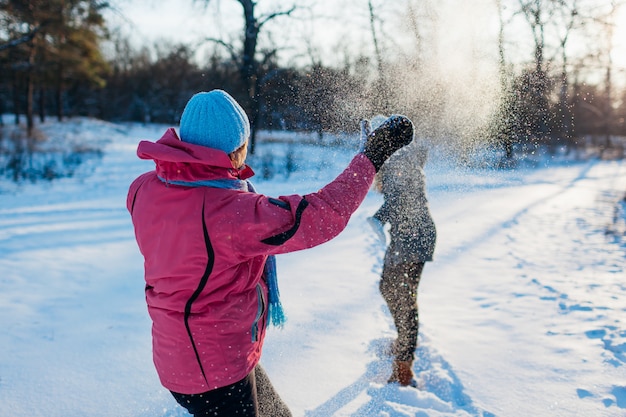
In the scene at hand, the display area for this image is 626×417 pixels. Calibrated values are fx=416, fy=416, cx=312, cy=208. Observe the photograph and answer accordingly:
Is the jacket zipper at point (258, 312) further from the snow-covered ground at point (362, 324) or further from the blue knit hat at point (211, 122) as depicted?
the snow-covered ground at point (362, 324)

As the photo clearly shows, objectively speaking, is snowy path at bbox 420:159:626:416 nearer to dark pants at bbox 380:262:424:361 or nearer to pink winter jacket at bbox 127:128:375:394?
dark pants at bbox 380:262:424:361

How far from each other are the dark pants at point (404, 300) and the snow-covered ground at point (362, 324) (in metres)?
0.25

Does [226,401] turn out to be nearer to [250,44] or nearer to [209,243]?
[209,243]

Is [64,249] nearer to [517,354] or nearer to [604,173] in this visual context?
[517,354]

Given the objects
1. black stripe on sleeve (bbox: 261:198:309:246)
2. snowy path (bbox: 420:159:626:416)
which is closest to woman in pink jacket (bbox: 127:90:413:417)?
black stripe on sleeve (bbox: 261:198:309:246)

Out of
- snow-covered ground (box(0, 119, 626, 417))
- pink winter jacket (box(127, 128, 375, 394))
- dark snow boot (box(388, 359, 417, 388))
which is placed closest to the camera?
pink winter jacket (box(127, 128, 375, 394))

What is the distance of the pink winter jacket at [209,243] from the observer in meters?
1.23

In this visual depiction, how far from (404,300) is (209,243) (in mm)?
1699

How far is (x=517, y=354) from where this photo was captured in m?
3.03

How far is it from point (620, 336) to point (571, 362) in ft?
2.22

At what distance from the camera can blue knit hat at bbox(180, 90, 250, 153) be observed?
1.33 metres

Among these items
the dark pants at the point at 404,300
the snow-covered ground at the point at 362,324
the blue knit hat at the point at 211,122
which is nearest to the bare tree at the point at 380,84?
the snow-covered ground at the point at 362,324

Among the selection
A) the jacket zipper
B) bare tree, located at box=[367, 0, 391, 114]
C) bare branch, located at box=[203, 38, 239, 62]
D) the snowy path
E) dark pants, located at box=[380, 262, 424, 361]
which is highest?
bare branch, located at box=[203, 38, 239, 62]

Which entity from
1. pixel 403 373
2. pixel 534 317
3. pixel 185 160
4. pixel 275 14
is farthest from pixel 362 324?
pixel 275 14
